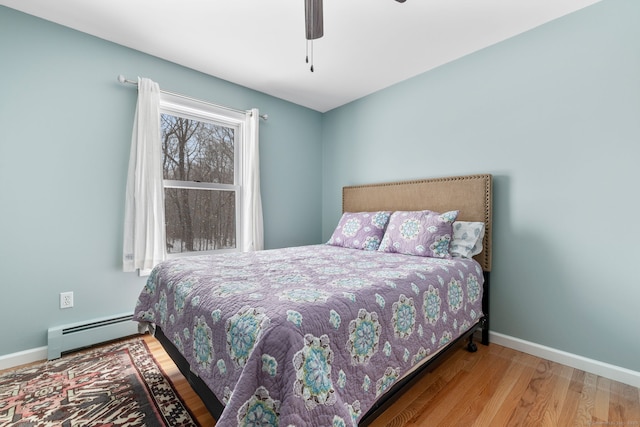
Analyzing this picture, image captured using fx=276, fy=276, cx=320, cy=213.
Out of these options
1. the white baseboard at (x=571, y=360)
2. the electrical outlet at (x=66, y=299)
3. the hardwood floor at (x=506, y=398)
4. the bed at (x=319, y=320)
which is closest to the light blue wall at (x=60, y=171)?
the electrical outlet at (x=66, y=299)

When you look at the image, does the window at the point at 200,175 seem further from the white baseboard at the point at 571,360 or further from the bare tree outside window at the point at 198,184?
the white baseboard at the point at 571,360

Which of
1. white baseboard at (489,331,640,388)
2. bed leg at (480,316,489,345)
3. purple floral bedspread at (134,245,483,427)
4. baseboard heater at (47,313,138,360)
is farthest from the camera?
bed leg at (480,316,489,345)

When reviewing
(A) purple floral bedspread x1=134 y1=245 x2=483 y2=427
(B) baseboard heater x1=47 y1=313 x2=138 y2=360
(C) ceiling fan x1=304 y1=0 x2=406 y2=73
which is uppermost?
(C) ceiling fan x1=304 y1=0 x2=406 y2=73

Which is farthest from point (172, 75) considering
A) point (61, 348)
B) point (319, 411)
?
point (319, 411)

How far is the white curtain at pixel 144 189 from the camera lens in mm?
2281

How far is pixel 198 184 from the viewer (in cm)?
279

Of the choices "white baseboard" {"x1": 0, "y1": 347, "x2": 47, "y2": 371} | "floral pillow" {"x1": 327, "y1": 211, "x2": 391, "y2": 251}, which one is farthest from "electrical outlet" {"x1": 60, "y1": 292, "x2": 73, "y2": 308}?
"floral pillow" {"x1": 327, "y1": 211, "x2": 391, "y2": 251}

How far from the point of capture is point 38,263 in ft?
6.52

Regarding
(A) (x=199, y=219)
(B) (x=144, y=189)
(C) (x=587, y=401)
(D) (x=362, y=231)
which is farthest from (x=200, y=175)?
(C) (x=587, y=401)

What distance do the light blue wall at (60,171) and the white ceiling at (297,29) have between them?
0.61 feet

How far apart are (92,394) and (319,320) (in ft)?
5.12

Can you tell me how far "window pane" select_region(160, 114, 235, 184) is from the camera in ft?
8.72

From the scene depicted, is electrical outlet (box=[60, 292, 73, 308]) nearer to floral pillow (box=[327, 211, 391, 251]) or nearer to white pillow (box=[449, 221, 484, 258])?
floral pillow (box=[327, 211, 391, 251])

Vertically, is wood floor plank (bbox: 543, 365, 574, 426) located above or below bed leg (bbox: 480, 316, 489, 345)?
below
